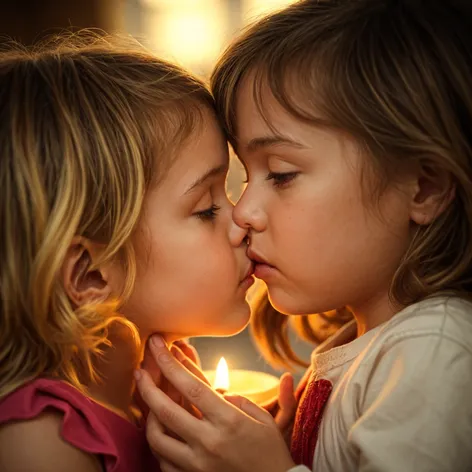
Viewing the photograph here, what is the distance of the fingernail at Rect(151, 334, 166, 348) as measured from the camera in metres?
1.08

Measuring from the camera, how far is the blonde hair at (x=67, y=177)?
90cm

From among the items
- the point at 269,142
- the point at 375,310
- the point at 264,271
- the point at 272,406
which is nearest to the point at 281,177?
the point at 269,142

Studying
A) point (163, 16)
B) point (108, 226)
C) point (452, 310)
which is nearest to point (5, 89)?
point (108, 226)

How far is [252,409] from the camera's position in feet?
3.37

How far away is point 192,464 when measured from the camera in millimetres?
953

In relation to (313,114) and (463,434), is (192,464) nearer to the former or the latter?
(463,434)

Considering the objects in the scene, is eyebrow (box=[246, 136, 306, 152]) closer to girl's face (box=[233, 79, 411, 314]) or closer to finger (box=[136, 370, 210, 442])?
girl's face (box=[233, 79, 411, 314])

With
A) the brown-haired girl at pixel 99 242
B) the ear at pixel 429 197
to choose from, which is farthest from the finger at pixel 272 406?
the ear at pixel 429 197

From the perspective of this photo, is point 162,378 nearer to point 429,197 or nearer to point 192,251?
point 192,251

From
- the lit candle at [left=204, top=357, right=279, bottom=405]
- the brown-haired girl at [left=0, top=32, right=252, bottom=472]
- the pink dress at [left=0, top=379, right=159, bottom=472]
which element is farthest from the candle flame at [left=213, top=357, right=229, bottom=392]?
the pink dress at [left=0, top=379, right=159, bottom=472]

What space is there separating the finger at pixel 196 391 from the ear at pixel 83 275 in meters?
0.14

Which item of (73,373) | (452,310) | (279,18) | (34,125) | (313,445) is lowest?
(313,445)

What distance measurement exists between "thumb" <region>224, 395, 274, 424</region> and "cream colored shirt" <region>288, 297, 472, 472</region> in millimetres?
107

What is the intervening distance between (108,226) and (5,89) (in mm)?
240
